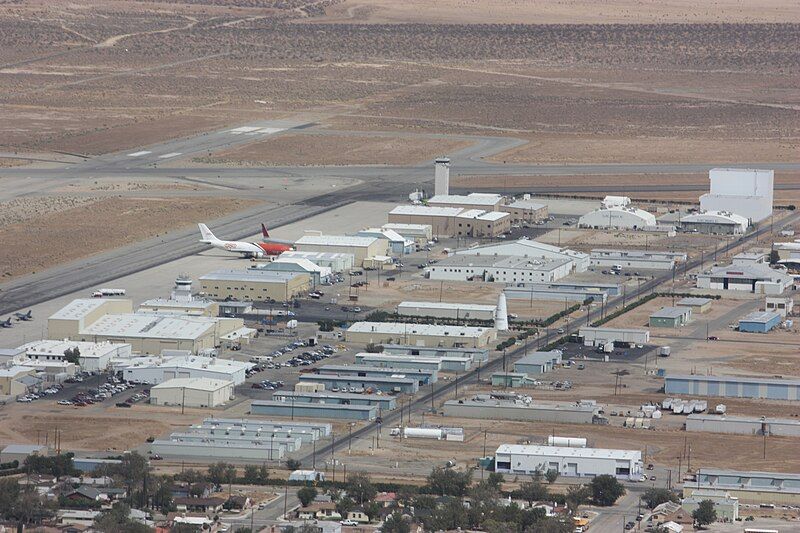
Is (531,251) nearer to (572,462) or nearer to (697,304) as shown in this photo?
(697,304)

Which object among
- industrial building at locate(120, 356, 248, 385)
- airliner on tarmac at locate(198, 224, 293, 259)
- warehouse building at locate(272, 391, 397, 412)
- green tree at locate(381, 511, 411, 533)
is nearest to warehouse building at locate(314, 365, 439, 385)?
industrial building at locate(120, 356, 248, 385)

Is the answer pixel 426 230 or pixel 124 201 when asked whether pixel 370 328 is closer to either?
pixel 426 230

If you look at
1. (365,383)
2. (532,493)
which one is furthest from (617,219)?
(532,493)

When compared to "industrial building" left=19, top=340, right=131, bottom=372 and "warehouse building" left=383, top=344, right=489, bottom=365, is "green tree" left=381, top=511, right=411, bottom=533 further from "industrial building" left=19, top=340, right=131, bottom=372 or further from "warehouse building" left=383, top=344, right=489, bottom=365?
"industrial building" left=19, top=340, right=131, bottom=372

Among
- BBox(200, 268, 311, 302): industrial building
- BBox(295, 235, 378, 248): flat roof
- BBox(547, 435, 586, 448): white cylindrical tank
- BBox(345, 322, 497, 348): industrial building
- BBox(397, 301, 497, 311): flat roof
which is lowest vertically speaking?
BBox(547, 435, 586, 448): white cylindrical tank

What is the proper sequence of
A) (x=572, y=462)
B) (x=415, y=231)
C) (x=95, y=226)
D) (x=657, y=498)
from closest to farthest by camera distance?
(x=657, y=498) < (x=572, y=462) < (x=415, y=231) < (x=95, y=226)

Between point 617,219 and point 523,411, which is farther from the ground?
point 617,219

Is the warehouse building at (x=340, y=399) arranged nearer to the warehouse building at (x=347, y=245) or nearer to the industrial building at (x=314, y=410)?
the industrial building at (x=314, y=410)
